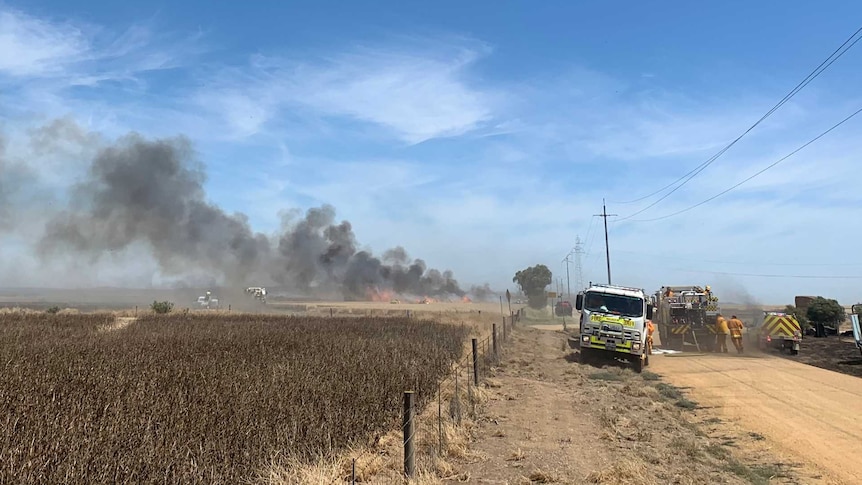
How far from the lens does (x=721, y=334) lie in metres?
26.8

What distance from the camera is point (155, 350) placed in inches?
557

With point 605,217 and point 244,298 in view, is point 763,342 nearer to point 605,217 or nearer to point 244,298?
point 605,217

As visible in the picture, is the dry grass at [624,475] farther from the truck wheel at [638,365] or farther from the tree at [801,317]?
the tree at [801,317]

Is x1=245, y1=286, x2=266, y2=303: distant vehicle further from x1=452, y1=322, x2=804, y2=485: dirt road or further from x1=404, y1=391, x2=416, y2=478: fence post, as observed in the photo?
x1=404, y1=391, x2=416, y2=478: fence post

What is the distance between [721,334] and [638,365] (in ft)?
32.6

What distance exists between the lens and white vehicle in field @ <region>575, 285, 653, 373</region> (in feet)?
64.8

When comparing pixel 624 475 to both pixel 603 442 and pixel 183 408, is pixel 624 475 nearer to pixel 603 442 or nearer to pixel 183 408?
pixel 603 442

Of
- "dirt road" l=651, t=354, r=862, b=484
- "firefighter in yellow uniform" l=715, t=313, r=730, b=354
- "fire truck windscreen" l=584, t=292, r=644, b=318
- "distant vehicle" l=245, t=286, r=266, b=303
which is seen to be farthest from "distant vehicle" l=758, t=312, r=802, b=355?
"distant vehicle" l=245, t=286, r=266, b=303

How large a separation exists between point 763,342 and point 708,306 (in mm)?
3054

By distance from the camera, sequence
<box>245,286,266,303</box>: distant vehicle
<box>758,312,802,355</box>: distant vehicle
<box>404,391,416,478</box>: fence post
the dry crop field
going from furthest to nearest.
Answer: <box>245,286,266,303</box>: distant vehicle
<box>758,312,802,355</box>: distant vehicle
<box>404,391,416,478</box>: fence post
the dry crop field

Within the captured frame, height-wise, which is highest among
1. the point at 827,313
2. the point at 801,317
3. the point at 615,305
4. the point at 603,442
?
the point at 615,305

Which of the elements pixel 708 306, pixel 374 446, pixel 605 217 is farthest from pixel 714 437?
pixel 605 217

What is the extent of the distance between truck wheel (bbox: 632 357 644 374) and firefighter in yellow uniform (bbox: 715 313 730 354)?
934cm

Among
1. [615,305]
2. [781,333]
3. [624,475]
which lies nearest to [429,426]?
[624,475]
